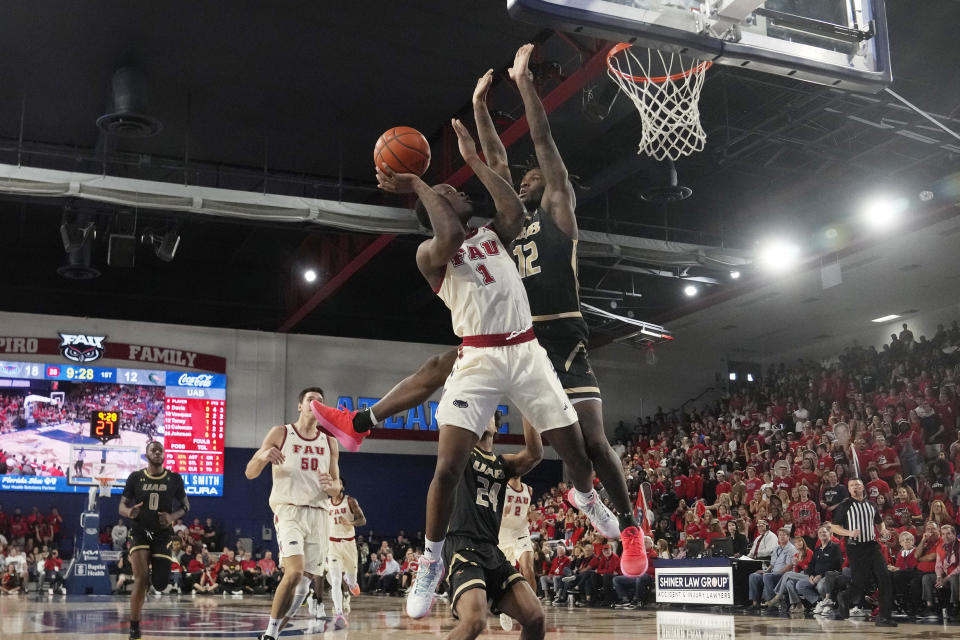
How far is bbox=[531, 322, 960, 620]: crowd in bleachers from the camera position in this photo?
13375 mm

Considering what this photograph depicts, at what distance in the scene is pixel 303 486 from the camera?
8.56m

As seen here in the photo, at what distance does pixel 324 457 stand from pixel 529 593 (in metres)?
3.97

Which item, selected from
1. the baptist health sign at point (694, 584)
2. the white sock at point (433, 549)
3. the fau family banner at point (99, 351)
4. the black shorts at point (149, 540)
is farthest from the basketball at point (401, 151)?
the fau family banner at point (99, 351)

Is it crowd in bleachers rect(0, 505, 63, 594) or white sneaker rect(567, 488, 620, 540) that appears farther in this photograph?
crowd in bleachers rect(0, 505, 63, 594)

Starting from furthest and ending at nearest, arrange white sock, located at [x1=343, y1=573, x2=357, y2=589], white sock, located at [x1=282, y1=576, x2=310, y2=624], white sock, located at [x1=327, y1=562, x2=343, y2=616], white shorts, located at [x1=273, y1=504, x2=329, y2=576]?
white sock, located at [x1=343, y1=573, x2=357, y2=589]
white sock, located at [x1=327, y1=562, x2=343, y2=616]
white shorts, located at [x1=273, y1=504, x2=329, y2=576]
white sock, located at [x1=282, y1=576, x2=310, y2=624]

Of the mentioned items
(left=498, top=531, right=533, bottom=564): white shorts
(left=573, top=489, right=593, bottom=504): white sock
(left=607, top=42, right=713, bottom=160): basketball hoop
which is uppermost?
(left=607, top=42, right=713, bottom=160): basketball hoop

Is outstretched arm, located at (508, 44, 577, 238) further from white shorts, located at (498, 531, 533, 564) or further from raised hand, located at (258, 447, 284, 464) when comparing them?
white shorts, located at (498, 531, 533, 564)

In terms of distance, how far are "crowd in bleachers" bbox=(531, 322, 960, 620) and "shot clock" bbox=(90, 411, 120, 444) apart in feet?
34.2

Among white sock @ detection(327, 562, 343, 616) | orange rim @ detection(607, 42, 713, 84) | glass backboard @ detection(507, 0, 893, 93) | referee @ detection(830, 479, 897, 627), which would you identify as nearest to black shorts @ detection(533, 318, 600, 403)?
glass backboard @ detection(507, 0, 893, 93)

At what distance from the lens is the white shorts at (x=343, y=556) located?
1355 cm

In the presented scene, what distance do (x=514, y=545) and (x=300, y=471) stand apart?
290 cm

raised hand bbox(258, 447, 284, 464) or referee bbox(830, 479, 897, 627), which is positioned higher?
raised hand bbox(258, 447, 284, 464)

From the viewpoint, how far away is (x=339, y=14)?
13.3m

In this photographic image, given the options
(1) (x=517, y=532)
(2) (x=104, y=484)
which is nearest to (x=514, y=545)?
(1) (x=517, y=532)
